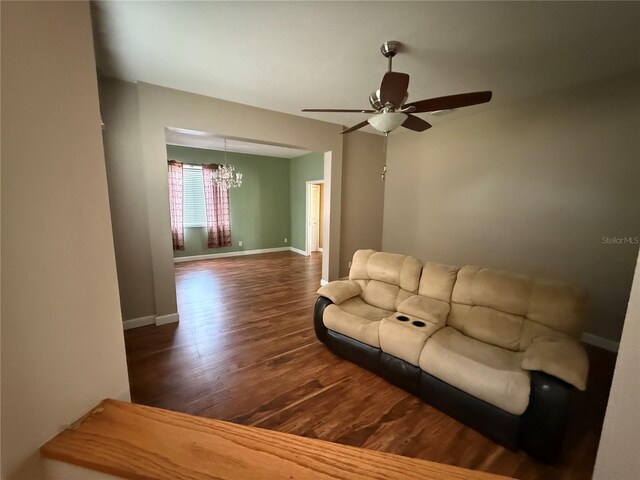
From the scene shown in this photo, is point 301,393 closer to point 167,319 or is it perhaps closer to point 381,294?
point 381,294

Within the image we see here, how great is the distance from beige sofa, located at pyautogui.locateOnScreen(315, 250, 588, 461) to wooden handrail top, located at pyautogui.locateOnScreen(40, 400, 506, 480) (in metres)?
1.49

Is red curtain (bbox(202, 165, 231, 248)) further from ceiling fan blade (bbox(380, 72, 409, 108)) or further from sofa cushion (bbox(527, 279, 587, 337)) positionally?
sofa cushion (bbox(527, 279, 587, 337))

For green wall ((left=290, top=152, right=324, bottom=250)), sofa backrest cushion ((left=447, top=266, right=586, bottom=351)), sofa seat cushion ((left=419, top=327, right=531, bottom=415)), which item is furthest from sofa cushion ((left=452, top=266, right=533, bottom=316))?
green wall ((left=290, top=152, right=324, bottom=250))

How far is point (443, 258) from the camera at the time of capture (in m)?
4.03

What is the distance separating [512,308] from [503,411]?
30.7 inches

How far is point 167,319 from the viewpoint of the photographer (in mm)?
3033

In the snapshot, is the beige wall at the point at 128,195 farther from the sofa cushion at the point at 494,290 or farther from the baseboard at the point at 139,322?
the sofa cushion at the point at 494,290

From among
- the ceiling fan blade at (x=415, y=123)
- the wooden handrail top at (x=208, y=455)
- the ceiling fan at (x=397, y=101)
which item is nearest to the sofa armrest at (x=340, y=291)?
the ceiling fan at (x=397, y=101)

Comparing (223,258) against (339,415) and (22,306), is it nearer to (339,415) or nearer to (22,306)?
(339,415)

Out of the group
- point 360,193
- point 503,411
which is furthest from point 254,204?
point 503,411

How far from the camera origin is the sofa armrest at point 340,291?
8.23 feet

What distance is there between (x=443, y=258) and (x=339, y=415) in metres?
3.07

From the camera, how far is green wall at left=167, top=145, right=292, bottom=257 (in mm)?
6070

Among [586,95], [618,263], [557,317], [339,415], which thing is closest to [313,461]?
[339,415]
